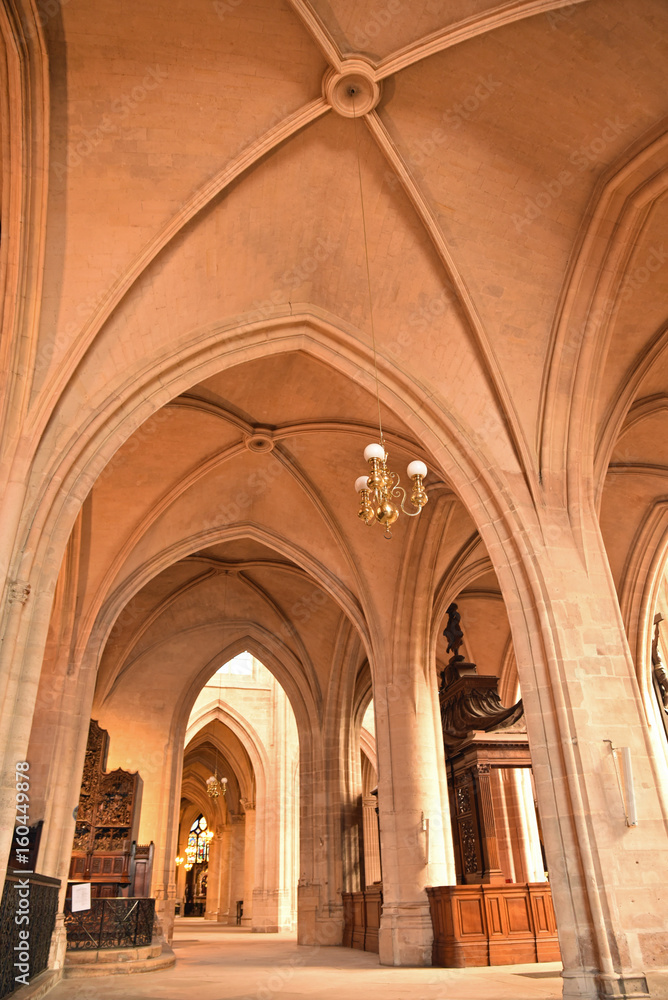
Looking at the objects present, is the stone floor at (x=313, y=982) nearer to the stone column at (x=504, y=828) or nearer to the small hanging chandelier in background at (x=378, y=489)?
the small hanging chandelier in background at (x=378, y=489)

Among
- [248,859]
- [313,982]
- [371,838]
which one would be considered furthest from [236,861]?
[313,982]

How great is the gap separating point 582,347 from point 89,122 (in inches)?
238

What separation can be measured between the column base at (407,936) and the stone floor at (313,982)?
400 mm

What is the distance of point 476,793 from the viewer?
40.9 ft

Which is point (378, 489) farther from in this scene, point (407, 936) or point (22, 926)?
point (407, 936)

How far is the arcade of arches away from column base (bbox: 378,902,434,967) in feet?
Result: 0.13

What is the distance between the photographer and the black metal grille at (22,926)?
5.75m

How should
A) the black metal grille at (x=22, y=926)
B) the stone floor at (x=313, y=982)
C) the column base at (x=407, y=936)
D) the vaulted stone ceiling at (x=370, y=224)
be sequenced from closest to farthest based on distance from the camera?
the black metal grille at (x=22, y=926)
the stone floor at (x=313, y=982)
the vaulted stone ceiling at (x=370, y=224)
the column base at (x=407, y=936)

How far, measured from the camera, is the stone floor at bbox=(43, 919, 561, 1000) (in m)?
6.98

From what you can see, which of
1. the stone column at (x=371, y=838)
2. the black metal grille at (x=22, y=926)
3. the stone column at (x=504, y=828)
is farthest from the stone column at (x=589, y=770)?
the stone column at (x=371, y=838)

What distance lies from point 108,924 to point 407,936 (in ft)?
15.2

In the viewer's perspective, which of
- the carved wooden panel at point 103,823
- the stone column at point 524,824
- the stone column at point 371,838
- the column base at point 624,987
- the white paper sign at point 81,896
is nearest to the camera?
the column base at point 624,987

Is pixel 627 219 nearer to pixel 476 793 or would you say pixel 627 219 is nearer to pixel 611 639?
pixel 611 639

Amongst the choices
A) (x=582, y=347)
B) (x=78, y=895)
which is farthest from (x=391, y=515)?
(x=78, y=895)
